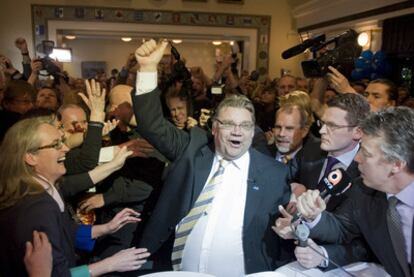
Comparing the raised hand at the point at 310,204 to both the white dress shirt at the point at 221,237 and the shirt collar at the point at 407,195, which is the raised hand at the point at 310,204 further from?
the white dress shirt at the point at 221,237

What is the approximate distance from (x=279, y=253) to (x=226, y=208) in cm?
30

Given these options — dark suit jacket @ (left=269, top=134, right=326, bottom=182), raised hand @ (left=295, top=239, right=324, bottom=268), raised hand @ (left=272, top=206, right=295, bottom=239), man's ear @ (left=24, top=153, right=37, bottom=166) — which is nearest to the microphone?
dark suit jacket @ (left=269, top=134, right=326, bottom=182)

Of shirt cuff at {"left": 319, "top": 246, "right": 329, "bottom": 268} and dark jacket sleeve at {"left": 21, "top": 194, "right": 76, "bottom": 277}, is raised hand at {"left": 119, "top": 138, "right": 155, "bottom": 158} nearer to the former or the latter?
dark jacket sleeve at {"left": 21, "top": 194, "right": 76, "bottom": 277}

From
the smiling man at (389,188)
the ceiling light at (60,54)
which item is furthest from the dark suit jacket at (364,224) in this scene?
the ceiling light at (60,54)

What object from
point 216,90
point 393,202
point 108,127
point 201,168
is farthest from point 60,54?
point 393,202

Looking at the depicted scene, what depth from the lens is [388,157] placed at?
1164 mm

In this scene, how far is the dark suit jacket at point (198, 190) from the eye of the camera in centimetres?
154

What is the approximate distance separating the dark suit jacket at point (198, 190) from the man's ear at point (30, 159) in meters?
0.44

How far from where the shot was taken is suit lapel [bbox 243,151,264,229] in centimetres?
154

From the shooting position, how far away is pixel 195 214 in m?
1.57

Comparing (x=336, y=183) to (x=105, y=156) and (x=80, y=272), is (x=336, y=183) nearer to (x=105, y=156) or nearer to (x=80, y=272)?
(x=80, y=272)

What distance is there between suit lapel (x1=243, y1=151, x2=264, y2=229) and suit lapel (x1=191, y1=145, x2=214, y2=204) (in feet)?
0.56

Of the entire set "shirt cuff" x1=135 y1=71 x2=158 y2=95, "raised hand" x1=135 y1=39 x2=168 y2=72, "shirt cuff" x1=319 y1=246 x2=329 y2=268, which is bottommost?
"shirt cuff" x1=319 y1=246 x2=329 y2=268

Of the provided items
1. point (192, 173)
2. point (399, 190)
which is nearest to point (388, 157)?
point (399, 190)
